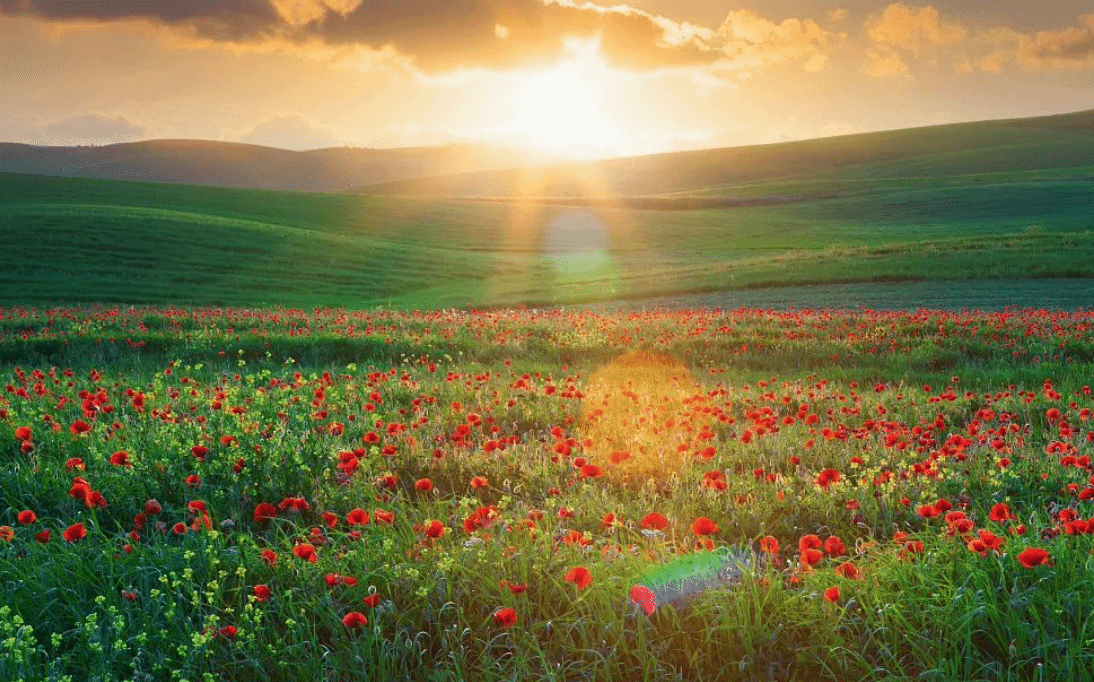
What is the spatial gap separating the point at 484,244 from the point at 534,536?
184 feet

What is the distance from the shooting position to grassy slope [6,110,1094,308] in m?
33.6

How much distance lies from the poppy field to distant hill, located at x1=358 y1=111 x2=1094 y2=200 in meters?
110

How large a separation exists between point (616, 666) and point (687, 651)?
278mm

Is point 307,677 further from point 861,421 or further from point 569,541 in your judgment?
point 861,421

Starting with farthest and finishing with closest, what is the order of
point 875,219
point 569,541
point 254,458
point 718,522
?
point 875,219, point 254,458, point 718,522, point 569,541

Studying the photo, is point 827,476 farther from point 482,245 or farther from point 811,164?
point 811,164

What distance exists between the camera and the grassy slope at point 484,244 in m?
33.6

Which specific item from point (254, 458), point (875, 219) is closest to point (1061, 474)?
point (254, 458)

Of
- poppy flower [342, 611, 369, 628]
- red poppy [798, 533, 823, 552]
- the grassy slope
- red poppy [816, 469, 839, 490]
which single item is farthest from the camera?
the grassy slope

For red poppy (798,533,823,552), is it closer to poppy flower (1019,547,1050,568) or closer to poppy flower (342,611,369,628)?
poppy flower (1019,547,1050,568)

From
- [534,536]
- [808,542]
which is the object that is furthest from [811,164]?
[808,542]

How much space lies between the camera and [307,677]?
3.13 m

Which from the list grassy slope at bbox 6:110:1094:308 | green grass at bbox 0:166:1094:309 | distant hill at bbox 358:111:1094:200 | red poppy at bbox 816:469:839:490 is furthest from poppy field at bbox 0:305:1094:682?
distant hill at bbox 358:111:1094:200

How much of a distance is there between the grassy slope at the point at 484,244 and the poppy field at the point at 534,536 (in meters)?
25.3
